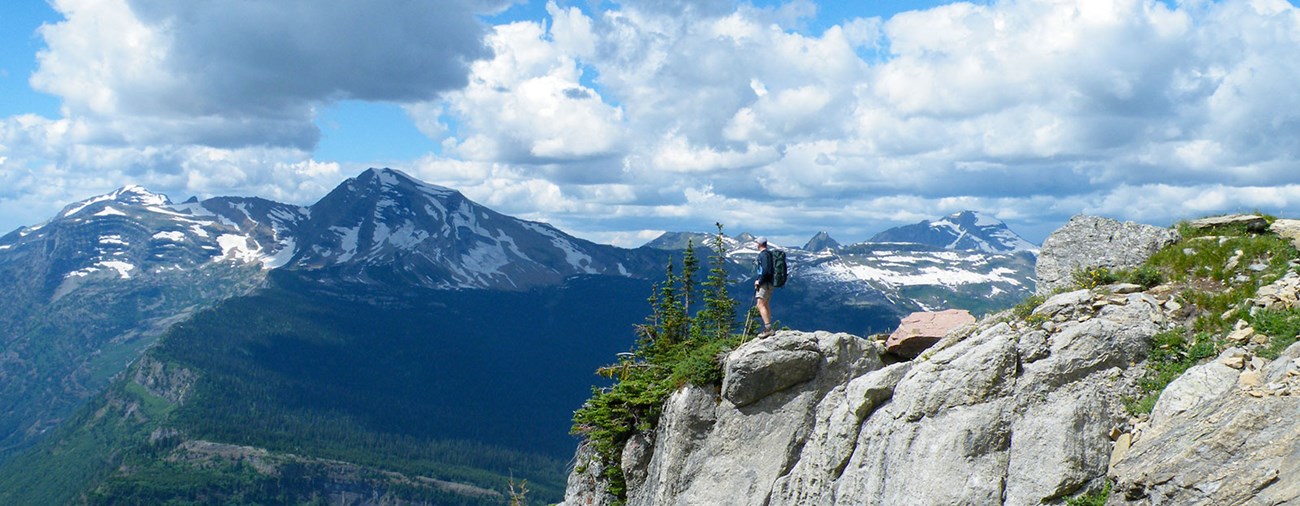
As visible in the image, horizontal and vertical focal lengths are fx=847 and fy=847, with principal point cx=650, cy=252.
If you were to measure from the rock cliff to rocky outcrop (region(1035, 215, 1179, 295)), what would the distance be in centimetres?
6

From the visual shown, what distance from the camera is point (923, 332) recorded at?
95.7 ft

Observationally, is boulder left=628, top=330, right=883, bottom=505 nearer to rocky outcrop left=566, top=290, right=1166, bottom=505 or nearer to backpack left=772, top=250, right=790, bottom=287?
rocky outcrop left=566, top=290, right=1166, bottom=505

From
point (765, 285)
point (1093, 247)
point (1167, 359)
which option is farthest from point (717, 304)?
point (1167, 359)

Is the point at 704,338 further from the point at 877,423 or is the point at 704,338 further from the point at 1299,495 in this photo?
the point at 1299,495

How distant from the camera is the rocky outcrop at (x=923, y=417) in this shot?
63.7 feet

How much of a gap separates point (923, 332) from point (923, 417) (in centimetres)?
792

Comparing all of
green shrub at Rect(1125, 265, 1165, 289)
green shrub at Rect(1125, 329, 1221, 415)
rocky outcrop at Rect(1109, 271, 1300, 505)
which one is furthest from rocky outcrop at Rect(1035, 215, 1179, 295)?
rocky outcrop at Rect(1109, 271, 1300, 505)

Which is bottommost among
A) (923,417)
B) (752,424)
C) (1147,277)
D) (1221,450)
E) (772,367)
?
(752,424)

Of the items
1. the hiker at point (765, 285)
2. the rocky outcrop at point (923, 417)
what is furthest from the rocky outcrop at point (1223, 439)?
the hiker at point (765, 285)

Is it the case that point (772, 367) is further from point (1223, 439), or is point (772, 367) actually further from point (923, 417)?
point (1223, 439)

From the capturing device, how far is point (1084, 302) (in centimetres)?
2334

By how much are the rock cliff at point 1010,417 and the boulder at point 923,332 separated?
0.71 metres

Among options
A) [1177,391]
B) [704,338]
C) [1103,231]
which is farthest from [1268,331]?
[704,338]

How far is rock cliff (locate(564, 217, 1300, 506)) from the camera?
53.1 ft
